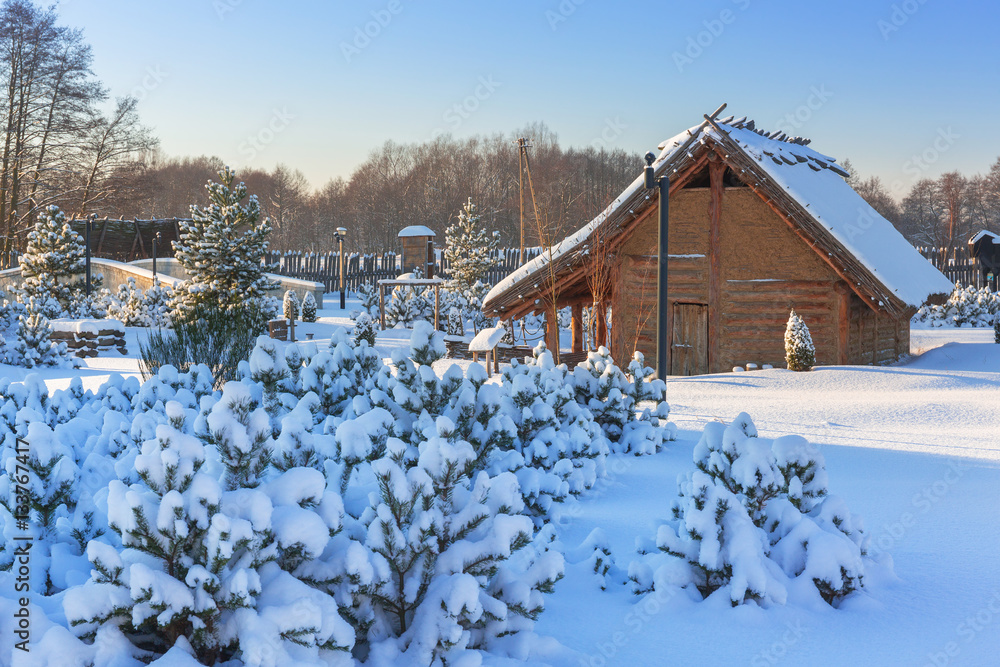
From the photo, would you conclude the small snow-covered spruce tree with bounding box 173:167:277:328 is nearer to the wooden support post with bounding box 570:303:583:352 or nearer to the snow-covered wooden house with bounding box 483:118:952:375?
the wooden support post with bounding box 570:303:583:352

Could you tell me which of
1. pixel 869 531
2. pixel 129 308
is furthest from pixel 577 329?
pixel 129 308

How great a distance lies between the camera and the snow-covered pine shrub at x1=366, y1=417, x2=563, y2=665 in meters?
2.92

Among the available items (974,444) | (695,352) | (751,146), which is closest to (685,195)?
(751,146)

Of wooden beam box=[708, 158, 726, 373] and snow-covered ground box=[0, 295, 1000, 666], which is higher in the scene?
wooden beam box=[708, 158, 726, 373]

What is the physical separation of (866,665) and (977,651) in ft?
1.82

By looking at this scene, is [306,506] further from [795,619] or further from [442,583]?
[795,619]

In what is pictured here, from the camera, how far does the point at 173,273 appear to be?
122ft

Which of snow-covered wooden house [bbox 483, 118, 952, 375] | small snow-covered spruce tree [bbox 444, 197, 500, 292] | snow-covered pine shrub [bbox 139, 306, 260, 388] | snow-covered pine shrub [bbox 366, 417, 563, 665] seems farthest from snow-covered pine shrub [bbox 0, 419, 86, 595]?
small snow-covered spruce tree [bbox 444, 197, 500, 292]

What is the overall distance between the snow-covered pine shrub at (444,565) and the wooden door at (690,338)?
13.1 metres

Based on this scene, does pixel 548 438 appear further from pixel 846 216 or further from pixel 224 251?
pixel 224 251

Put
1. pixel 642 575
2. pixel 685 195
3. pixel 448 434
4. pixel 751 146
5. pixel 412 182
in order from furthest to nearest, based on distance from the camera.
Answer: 1. pixel 412 182
2. pixel 685 195
3. pixel 751 146
4. pixel 642 575
5. pixel 448 434

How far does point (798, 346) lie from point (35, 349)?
15838 millimetres

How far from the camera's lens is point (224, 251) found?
23.1 meters

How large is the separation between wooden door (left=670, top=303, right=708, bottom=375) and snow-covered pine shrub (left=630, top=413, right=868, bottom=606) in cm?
1181
